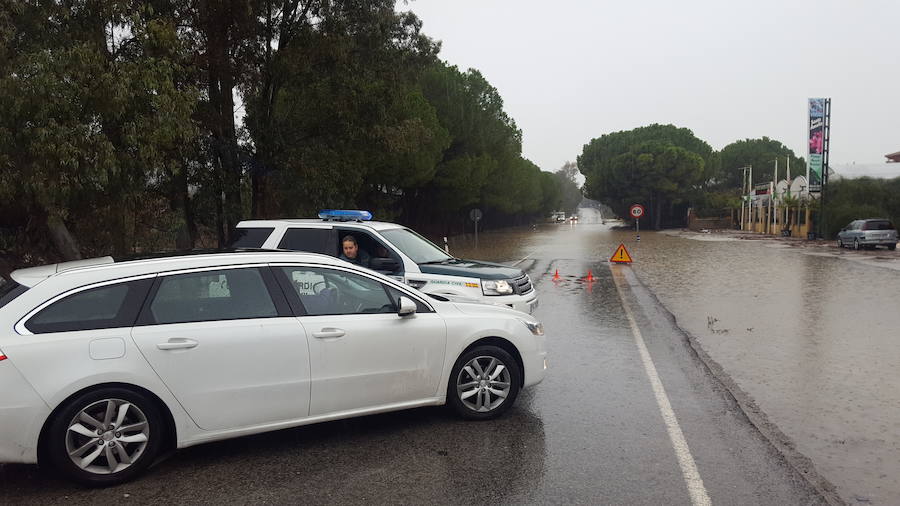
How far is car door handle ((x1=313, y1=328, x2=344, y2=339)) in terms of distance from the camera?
4789mm

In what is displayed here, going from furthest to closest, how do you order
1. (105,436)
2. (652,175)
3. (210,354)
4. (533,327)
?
(652,175), (533,327), (210,354), (105,436)

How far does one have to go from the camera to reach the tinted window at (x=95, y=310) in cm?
419

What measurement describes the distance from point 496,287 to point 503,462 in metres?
3.82

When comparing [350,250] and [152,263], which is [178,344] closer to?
[152,263]

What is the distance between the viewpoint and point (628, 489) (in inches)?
164

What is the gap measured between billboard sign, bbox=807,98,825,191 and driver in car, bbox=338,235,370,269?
4401 centimetres

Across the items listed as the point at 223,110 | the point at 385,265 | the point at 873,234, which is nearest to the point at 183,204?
the point at 223,110

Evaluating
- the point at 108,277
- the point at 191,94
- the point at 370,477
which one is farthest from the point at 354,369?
the point at 191,94

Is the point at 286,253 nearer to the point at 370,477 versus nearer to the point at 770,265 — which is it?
the point at 370,477

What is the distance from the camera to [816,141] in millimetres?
44031

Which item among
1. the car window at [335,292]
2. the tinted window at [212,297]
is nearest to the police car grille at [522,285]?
the car window at [335,292]

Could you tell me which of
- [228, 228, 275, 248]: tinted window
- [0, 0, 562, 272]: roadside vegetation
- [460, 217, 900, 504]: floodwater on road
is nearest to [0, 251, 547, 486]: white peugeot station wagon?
[460, 217, 900, 504]: floodwater on road

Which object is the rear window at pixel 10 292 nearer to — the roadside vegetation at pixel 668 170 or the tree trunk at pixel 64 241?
→ the tree trunk at pixel 64 241

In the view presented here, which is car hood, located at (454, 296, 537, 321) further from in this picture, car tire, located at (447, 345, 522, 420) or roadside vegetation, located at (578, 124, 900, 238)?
roadside vegetation, located at (578, 124, 900, 238)
